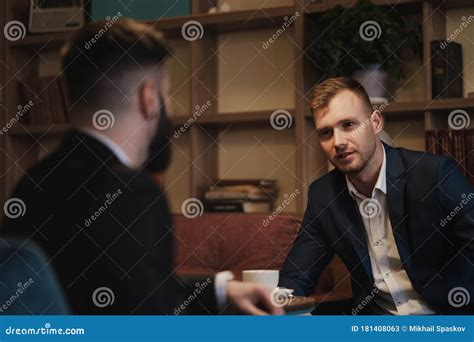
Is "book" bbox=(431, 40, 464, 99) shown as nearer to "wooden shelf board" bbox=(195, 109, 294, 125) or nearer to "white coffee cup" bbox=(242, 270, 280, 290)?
"wooden shelf board" bbox=(195, 109, 294, 125)

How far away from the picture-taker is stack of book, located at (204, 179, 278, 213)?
1.65 m

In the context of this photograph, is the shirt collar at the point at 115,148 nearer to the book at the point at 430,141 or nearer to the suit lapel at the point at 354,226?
the suit lapel at the point at 354,226

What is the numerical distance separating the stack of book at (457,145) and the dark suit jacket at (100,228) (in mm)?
549

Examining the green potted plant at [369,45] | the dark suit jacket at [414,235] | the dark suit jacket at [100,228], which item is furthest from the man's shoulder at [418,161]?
the dark suit jacket at [100,228]

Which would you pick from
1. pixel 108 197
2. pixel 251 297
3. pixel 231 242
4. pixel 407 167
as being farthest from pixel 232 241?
pixel 251 297

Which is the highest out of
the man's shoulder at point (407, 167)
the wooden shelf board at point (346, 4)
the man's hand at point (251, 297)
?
the wooden shelf board at point (346, 4)

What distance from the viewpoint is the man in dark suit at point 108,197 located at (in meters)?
1.36

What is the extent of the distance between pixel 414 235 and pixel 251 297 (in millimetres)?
401

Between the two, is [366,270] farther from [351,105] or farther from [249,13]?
[249,13]

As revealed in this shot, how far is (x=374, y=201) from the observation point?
1372 mm

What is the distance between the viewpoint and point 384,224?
1369mm

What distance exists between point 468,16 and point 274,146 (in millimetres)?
478

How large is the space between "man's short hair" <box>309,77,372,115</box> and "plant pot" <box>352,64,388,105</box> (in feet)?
0.37
